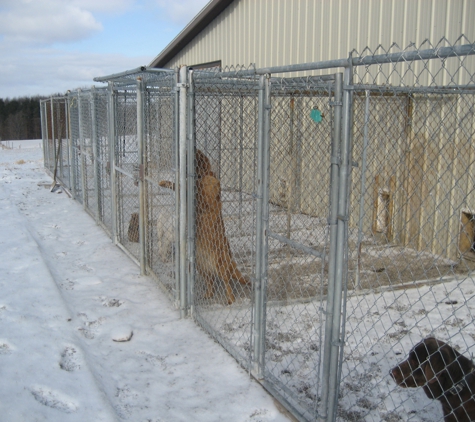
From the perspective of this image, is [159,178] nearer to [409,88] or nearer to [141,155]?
[141,155]

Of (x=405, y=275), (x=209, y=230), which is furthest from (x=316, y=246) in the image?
(x=209, y=230)

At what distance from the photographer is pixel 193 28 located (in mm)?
13898

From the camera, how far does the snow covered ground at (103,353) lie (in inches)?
129

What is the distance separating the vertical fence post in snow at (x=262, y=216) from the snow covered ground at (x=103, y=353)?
12.8 inches

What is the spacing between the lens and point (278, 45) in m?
10.9

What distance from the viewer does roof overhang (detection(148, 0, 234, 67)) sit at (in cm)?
1256

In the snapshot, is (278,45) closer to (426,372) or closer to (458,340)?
(458,340)

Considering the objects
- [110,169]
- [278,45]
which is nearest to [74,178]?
[110,169]

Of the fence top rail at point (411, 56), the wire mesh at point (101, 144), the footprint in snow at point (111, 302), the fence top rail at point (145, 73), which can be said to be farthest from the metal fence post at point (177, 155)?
the wire mesh at point (101, 144)

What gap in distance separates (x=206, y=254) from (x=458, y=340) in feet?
8.16

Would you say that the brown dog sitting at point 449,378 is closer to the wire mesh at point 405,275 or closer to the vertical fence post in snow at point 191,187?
the wire mesh at point 405,275

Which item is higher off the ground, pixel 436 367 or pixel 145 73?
pixel 145 73

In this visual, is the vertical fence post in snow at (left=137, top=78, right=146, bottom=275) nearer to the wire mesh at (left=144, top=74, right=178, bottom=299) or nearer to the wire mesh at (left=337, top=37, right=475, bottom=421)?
the wire mesh at (left=144, top=74, right=178, bottom=299)

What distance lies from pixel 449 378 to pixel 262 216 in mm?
1537
